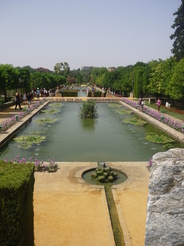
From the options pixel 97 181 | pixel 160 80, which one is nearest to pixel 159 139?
pixel 97 181

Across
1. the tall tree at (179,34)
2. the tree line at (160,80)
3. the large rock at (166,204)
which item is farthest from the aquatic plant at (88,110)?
the tall tree at (179,34)

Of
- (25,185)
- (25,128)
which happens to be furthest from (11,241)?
(25,128)

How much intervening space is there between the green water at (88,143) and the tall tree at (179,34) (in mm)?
33899

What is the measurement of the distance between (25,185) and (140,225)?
10.1ft

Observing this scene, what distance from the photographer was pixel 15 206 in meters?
4.16

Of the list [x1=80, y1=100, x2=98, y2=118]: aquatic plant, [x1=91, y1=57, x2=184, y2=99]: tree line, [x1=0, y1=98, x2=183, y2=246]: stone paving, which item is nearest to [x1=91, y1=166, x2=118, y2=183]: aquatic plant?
[x1=0, y1=98, x2=183, y2=246]: stone paving

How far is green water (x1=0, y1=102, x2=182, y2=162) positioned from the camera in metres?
11.9

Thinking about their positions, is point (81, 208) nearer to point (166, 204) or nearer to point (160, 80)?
point (166, 204)

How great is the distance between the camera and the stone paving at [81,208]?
18.2 feet

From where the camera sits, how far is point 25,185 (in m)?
4.32

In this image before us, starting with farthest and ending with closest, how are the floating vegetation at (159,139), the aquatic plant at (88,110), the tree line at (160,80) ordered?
1. the tree line at (160,80)
2. the aquatic plant at (88,110)
3. the floating vegetation at (159,139)

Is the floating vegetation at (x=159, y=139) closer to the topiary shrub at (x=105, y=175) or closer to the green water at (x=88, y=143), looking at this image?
the green water at (x=88, y=143)

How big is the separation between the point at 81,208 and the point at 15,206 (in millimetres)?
A: 2919

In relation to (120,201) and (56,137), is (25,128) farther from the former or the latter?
(120,201)
